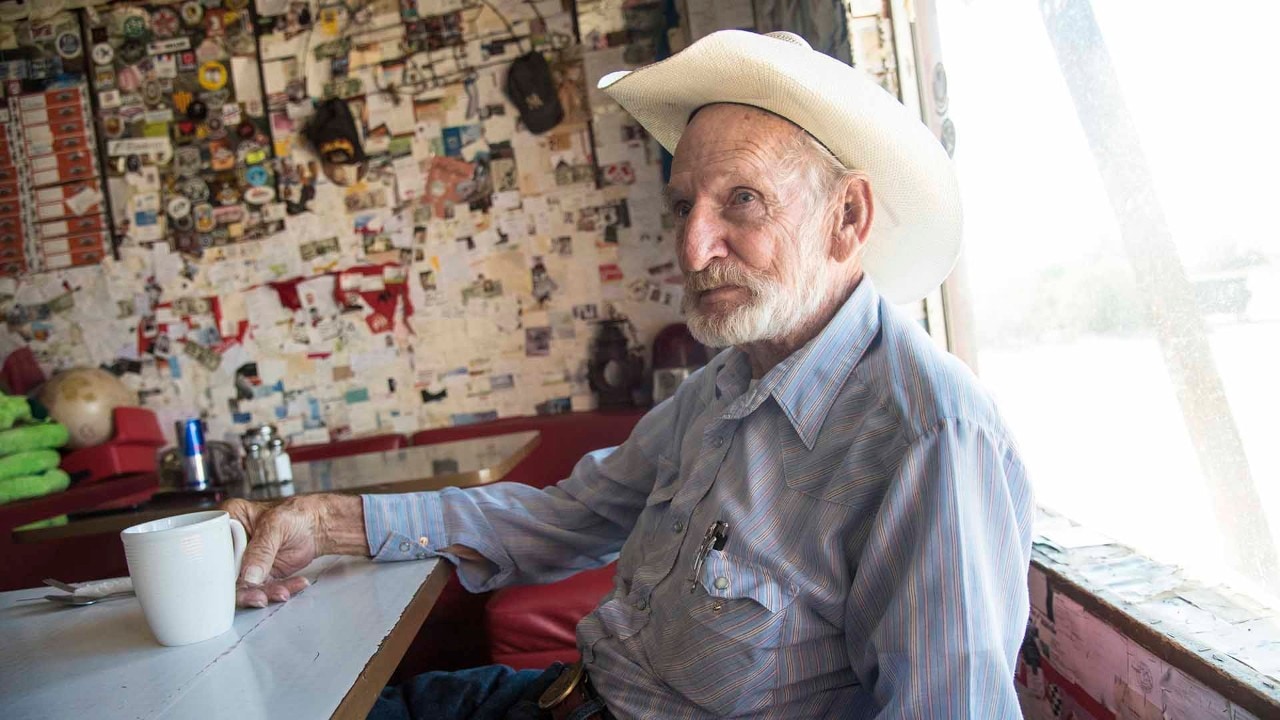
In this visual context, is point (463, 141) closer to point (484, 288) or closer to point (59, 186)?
point (484, 288)

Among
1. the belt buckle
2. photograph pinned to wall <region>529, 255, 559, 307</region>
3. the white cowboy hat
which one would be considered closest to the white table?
the belt buckle

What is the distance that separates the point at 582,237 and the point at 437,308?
766 mm

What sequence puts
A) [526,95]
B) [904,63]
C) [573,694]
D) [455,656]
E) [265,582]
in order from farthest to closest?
1. [526,95]
2. [455,656]
3. [904,63]
4. [573,694]
5. [265,582]

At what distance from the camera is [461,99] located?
377 cm

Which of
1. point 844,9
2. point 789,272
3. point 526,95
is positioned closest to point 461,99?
point 526,95

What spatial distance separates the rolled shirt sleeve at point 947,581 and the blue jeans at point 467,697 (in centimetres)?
53

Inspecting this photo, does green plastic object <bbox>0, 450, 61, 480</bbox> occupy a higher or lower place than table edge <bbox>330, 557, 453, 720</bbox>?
higher

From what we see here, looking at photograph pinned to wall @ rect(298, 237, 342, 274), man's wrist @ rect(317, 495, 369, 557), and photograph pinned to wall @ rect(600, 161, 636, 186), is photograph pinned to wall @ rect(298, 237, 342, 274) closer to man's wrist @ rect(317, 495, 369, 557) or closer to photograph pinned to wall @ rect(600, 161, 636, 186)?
photograph pinned to wall @ rect(600, 161, 636, 186)

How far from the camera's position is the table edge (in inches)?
27.9

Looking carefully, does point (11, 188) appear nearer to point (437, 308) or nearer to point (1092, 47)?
point (437, 308)

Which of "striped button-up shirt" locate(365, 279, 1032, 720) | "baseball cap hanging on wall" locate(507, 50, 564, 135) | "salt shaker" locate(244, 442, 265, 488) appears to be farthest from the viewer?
"baseball cap hanging on wall" locate(507, 50, 564, 135)

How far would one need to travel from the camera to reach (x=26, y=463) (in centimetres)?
318

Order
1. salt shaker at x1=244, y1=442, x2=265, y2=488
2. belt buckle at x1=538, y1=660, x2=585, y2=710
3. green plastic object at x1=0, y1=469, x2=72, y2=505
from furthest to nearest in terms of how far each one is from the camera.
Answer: green plastic object at x1=0, y1=469, x2=72, y2=505 → salt shaker at x1=244, y1=442, x2=265, y2=488 → belt buckle at x1=538, y1=660, x2=585, y2=710

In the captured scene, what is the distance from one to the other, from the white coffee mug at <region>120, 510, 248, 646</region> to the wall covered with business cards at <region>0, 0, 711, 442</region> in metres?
2.94
